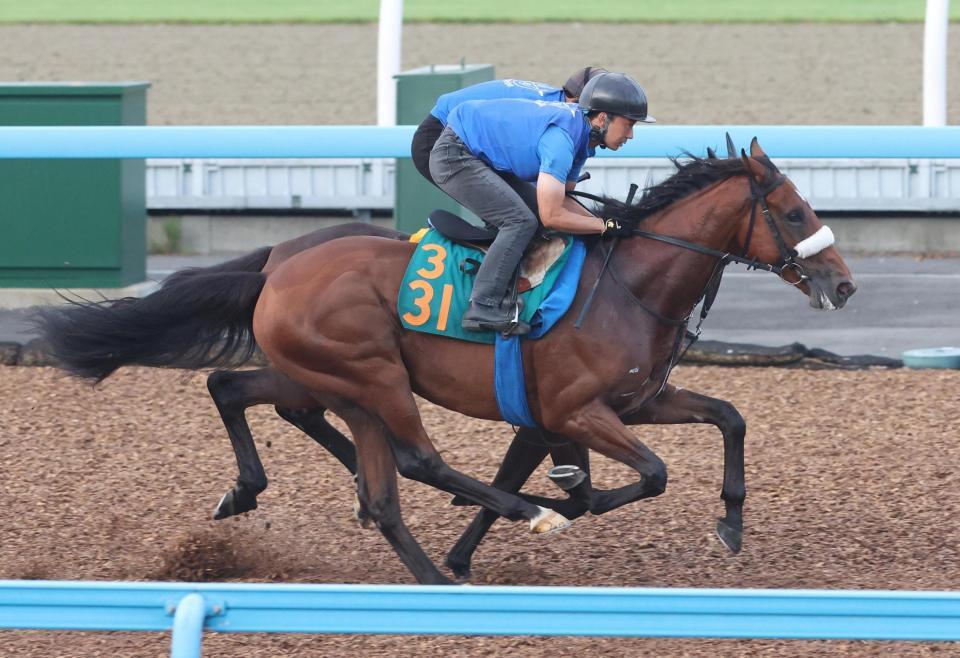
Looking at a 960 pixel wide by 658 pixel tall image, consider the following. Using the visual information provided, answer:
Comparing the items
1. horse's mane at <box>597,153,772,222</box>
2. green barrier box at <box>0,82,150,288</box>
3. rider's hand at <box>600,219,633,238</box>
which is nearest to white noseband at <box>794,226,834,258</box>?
horse's mane at <box>597,153,772,222</box>

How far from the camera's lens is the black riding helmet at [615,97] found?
4875mm

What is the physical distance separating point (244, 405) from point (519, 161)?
1.37 meters

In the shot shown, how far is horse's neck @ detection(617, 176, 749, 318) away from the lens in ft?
16.4

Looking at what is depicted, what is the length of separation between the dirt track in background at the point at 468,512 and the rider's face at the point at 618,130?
1.52 meters

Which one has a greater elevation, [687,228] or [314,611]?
[687,228]

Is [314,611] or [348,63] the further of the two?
[348,63]

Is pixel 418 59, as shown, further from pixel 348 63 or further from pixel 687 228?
pixel 687 228

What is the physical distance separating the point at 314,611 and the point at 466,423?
410 cm

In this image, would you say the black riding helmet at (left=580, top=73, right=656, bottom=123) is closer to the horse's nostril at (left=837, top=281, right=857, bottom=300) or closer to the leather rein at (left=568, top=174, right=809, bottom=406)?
the leather rein at (left=568, top=174, right=809, bottom=406)

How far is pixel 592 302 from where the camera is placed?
502 cm

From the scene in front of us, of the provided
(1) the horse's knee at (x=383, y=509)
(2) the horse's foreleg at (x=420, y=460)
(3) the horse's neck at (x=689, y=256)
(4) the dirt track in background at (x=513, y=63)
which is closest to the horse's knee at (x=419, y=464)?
(2) the horse's foreleg at (x=420, y=460)

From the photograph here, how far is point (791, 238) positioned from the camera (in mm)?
4910

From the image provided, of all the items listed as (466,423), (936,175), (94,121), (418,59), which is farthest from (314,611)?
(418,59)

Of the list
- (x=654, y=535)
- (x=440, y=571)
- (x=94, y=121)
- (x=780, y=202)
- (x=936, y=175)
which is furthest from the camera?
(x=936, y=175)
